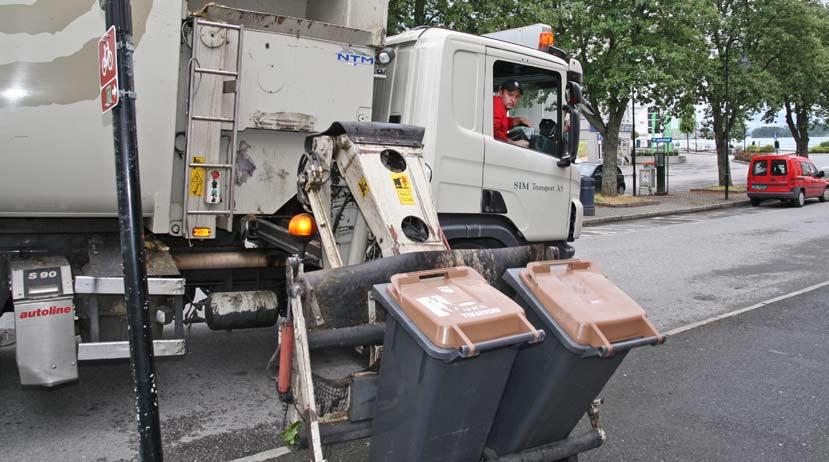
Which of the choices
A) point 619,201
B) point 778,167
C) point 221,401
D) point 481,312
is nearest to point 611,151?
point 619,201

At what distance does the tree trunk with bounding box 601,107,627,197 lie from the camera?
838 inches

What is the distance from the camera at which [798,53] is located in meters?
26.1

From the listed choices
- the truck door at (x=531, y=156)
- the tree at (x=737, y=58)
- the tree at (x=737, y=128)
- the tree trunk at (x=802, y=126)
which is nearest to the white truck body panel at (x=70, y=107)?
the truck door at (x=531, y=156)

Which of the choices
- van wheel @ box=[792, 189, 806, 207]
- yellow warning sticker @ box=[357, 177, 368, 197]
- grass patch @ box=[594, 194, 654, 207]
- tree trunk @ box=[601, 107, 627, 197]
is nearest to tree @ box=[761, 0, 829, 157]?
van wheel @ box=[792, 189, 806, 207]

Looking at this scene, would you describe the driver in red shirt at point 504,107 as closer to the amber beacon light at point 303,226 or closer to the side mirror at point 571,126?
the side mirror at point 571,126

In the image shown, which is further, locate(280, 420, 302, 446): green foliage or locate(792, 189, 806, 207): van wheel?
locate(792, 189, 806, 207): van wheel

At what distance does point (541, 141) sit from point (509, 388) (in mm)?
3188

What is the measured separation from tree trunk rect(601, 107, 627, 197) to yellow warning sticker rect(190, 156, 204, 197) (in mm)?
17943

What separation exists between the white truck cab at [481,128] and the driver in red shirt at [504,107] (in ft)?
0.20

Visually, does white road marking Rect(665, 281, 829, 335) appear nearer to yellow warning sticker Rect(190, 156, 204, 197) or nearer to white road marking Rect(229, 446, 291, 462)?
white road marking Rect(229, 446, 291, 462)

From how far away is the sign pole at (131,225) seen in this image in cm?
285

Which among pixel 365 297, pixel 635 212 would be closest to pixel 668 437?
pixel 365 297

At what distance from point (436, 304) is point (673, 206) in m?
21.1

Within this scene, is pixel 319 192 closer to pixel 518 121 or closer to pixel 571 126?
pixel 518 121
